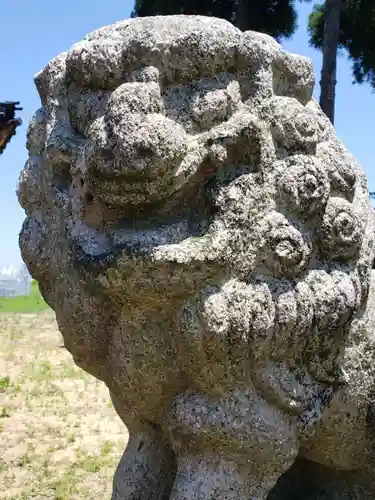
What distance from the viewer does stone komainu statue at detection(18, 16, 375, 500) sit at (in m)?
1.02

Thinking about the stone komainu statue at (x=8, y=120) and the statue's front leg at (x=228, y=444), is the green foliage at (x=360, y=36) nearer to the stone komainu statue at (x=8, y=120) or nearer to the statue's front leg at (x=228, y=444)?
the stone komainu statue at (x=8, y=120)

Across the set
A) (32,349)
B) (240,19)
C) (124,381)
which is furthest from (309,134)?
(240,19)

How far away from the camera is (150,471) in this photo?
1.25 meters

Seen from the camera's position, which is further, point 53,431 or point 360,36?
point 360,36

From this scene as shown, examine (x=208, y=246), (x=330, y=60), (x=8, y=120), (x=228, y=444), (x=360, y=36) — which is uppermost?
(x=360, y=36)

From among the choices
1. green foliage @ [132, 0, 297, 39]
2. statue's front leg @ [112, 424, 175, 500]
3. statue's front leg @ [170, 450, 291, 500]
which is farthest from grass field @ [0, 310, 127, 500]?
green foliage @ [132, 0, 297, 39]

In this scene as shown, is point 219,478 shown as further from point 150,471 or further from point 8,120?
point 8,120

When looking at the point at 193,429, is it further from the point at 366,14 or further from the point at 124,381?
the point at 366,14

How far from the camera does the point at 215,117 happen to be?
107cm

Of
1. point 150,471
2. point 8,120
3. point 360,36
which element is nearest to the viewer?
point 150,471

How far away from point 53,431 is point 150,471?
79.3 inches

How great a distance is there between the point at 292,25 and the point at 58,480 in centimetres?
472

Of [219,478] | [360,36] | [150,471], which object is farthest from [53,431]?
[360,36]

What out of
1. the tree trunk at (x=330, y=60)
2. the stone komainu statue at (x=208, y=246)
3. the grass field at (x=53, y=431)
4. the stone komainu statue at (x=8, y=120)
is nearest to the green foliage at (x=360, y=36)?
the tree trunk at (x=330, y=60)
